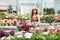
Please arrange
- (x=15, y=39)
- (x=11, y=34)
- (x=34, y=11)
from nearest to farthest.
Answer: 1. (x=15, y=39)
2. (x=11, y=34)
3. (x=34, y=11)

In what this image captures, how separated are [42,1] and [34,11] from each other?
8.67 m

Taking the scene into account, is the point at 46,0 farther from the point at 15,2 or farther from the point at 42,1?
the point at 15,2

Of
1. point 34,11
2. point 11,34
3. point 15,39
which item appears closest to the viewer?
point 15,39

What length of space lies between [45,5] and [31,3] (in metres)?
0.89

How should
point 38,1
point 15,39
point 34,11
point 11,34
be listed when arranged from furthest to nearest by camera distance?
1. point 38,1
2. point 34,11
3. point 11,34
4. point 15,39

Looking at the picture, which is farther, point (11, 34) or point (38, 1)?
point (38, 1)

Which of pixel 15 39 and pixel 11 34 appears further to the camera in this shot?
pixel 11 34

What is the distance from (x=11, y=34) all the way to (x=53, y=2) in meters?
12.0

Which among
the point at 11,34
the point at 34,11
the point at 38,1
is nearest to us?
the point at 11,34

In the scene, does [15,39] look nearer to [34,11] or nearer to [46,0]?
[34,11]

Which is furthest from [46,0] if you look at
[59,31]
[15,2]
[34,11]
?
[59,31]

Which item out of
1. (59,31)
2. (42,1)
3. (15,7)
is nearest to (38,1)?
(42,1)

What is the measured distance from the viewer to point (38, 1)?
12969 millimetres

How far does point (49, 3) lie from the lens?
533 inches
